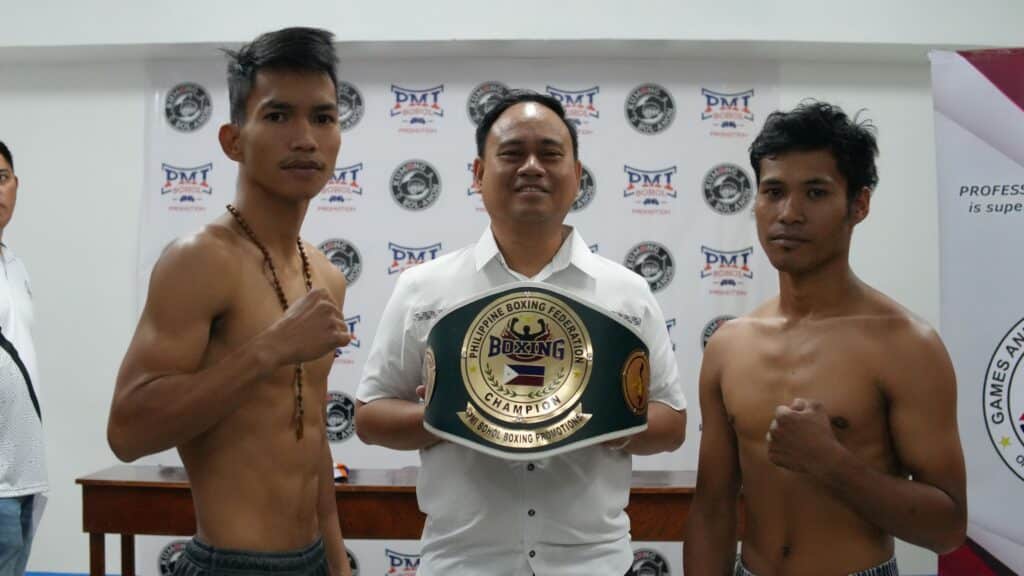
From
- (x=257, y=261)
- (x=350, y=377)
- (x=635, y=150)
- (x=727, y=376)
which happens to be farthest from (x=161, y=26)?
(x=727, y=376)

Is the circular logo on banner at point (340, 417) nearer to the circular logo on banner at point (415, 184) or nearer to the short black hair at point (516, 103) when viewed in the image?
the circular logo on banner at point (415, 184)

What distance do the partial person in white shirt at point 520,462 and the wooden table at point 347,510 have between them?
58.7 inches

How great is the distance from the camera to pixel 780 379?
1.53 meters

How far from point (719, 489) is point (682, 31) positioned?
265 cm

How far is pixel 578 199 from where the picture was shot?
13.0 ft

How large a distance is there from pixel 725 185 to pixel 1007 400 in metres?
1.68

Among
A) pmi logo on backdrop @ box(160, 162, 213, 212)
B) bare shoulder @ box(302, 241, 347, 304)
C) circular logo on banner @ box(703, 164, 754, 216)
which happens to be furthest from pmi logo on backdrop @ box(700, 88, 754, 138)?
bare shoulder @ box(302, 241, 347, 304)

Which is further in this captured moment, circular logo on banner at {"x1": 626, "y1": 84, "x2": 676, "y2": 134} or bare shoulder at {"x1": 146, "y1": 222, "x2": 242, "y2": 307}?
circular logo on banner at {"x1": 626, "y1": 84, "x2": 676, "y2": 134}

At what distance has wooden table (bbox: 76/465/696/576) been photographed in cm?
304

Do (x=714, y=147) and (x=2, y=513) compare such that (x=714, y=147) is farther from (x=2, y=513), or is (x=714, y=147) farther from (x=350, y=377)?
(x=2, y=513)

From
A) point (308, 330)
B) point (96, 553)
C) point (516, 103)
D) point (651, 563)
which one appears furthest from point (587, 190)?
point (308, 330)

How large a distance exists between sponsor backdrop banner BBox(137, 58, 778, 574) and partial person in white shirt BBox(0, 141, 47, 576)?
138 centimetres

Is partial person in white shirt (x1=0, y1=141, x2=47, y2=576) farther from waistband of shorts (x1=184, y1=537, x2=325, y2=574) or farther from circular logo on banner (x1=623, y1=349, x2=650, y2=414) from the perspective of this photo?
circular logo on banner (x1=623, y1=349, x2=650, y2=414)

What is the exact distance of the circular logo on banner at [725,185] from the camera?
13.0 feet
